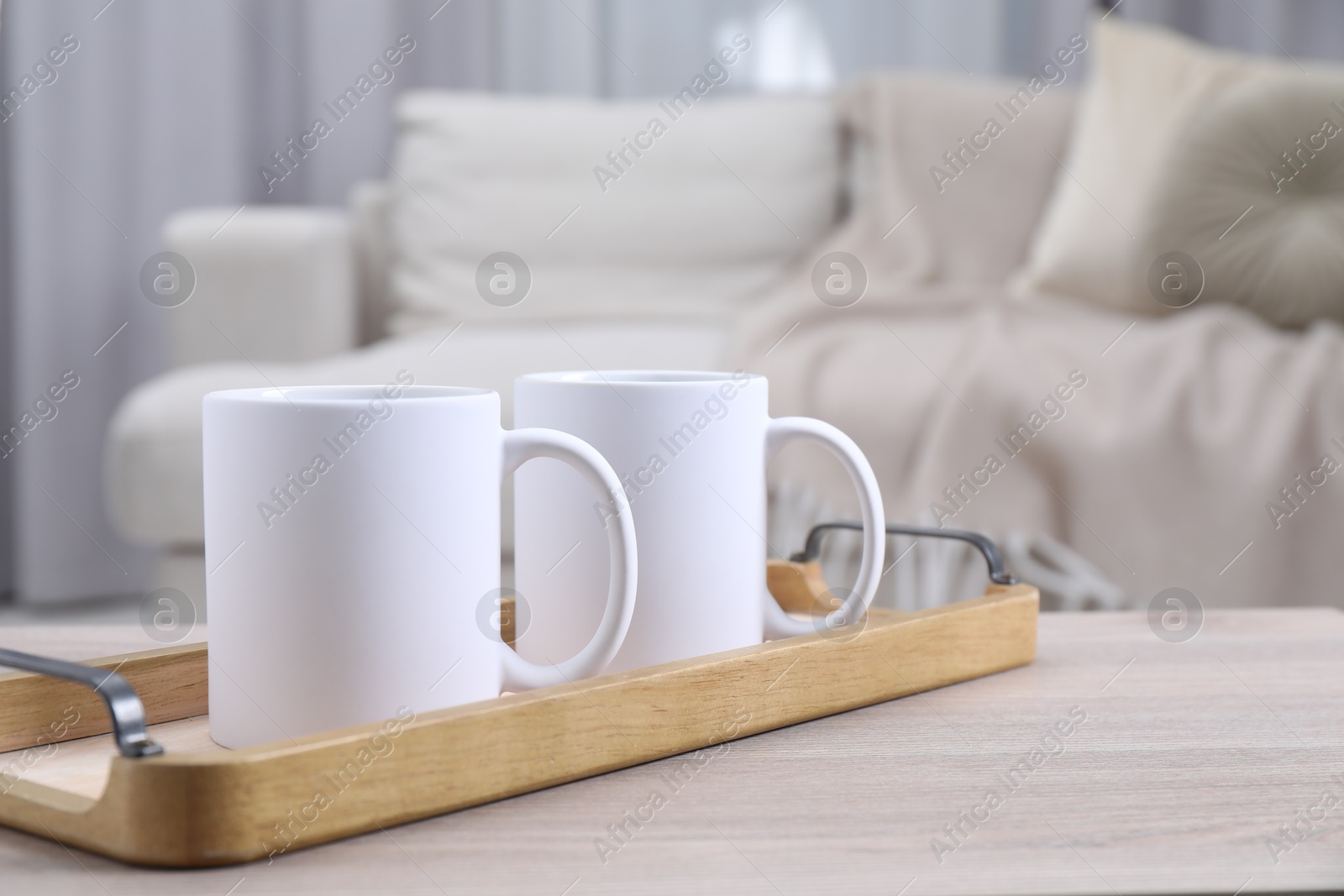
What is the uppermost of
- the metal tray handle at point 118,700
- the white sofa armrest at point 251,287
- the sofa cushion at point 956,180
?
the sofa cushion at point 956,180

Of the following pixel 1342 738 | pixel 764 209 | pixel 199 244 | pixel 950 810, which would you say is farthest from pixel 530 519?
pixel 764 209

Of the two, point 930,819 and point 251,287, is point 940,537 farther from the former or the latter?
point 251,287

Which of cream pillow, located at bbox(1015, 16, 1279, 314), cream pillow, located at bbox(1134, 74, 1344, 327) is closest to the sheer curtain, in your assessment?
cream pillow, located at bbox(1015, 16, 1279, 314)

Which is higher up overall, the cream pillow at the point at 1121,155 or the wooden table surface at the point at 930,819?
the cream pillow at the point at 1121,155

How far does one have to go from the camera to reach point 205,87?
2.24m

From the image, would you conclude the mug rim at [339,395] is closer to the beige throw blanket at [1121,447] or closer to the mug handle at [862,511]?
the mug handle at [862,511]

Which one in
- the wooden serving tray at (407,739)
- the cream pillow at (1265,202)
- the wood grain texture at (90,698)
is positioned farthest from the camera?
the cream pillow at (1265,202)

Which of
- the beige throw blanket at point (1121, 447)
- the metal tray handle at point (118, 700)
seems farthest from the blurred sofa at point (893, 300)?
the metal tray handle at point (118, 700)

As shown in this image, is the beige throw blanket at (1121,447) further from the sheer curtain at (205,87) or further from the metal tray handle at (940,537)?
the sheer curtain at (205,87)

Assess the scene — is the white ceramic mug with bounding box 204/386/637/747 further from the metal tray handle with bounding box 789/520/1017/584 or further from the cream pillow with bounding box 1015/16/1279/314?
the cream pillow with bounding box 1015/16/1279/314

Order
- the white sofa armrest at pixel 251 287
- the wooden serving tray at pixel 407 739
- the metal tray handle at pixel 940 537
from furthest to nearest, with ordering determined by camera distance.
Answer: the white sofa armrest at pixel 251 287 < the metal tray handle at pixel 940 537 < the wooden serving tray at pixel 407 739

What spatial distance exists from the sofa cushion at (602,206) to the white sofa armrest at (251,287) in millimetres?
202

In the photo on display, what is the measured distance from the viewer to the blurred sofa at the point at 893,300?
128 centimetres

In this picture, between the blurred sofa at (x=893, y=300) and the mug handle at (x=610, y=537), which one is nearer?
the mug handle at (x=610, y=537)
